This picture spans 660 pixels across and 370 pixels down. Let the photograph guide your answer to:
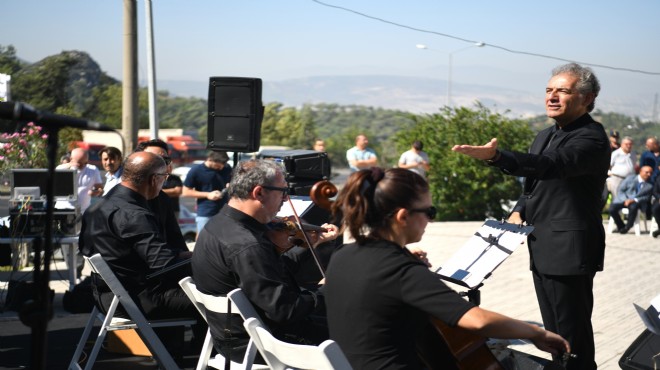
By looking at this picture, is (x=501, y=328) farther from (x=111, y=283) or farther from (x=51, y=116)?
(x=111, y=283)

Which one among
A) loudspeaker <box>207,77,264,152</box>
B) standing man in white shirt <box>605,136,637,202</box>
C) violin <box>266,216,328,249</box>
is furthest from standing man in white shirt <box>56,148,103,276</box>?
standing man in white shirt <box>605,136,637,202</box>

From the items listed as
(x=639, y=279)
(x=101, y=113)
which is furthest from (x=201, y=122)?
(x=639, y=279)

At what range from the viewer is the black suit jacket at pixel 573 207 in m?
4.11

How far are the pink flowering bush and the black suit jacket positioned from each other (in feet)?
18.6

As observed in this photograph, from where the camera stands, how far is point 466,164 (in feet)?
56.3

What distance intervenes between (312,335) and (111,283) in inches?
49.2

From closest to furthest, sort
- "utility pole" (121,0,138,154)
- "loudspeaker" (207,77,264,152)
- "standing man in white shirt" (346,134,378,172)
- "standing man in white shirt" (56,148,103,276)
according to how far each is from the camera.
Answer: "loudspeaker" (207,77,264,152), "standing man in white shirt" (56,148,103,276), "utility pole" (121,0,138,154), "standing man in white shirt" (346,134,378,172)

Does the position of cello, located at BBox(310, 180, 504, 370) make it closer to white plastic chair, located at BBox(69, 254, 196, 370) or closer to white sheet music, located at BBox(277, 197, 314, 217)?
white plastic chair, located at BBox(69, 254, 196, 370)

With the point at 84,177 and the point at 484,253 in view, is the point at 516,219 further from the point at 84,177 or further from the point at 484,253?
the point at 84,177

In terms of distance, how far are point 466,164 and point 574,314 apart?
13108 mm

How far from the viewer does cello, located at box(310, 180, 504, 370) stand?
2984mm

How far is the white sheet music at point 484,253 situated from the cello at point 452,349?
2.29ft

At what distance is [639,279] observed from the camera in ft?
30.8

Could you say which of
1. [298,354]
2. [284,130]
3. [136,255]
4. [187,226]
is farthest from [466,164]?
[284,130]
